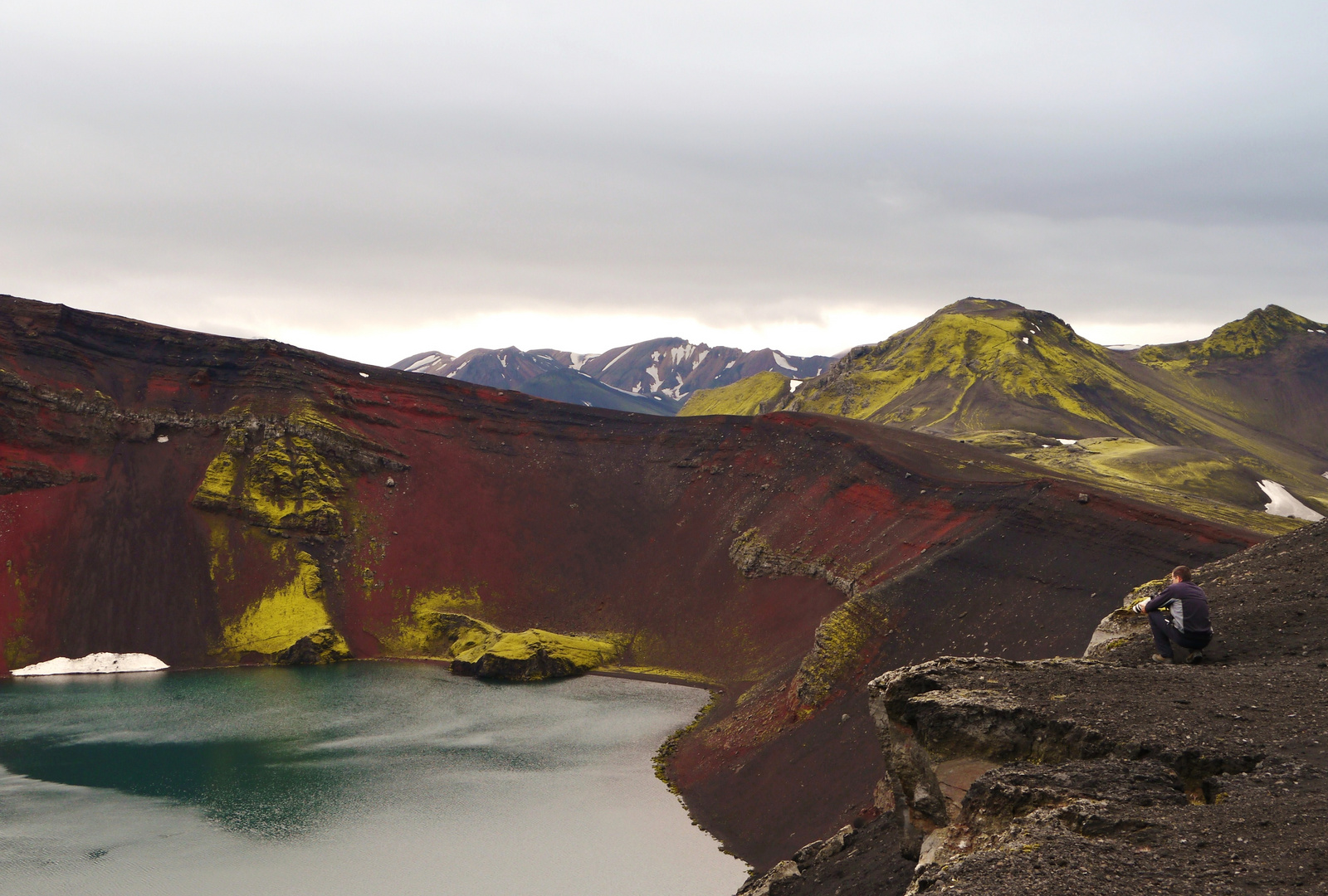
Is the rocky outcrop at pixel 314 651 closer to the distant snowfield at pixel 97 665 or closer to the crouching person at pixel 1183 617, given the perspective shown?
the distant snowfield at pixel 97 665

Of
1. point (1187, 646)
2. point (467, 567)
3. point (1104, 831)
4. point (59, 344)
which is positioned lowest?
point (467, 567)

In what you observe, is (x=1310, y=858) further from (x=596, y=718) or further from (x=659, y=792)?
(x=596, y=718)

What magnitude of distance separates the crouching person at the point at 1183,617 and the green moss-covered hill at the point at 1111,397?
61.3 meters

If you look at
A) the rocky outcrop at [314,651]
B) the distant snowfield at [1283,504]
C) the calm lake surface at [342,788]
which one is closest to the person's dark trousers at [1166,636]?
the calm lake surface at [342,788]

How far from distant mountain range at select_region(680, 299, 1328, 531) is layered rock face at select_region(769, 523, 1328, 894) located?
189ft

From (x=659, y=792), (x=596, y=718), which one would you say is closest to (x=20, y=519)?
(x=596, y=718)

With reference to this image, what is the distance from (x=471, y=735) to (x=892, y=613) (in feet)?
76.1

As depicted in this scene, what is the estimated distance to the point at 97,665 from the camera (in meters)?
65.1

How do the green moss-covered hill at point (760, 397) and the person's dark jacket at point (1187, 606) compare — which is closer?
the person's dark jacket at point (1187, 606)

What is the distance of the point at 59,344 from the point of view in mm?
80750

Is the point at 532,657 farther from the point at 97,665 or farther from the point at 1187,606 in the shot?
the point at 1187,606

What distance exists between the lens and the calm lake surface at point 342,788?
3384cm

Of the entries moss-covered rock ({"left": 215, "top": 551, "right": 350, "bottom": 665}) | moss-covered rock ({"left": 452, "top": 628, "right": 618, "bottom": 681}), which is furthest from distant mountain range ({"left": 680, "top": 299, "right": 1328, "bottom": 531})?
moss-covered rock ({"left": 215, "top": 551, "right": 350, "bottom": 665})

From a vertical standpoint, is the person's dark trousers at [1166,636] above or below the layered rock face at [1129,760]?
above
